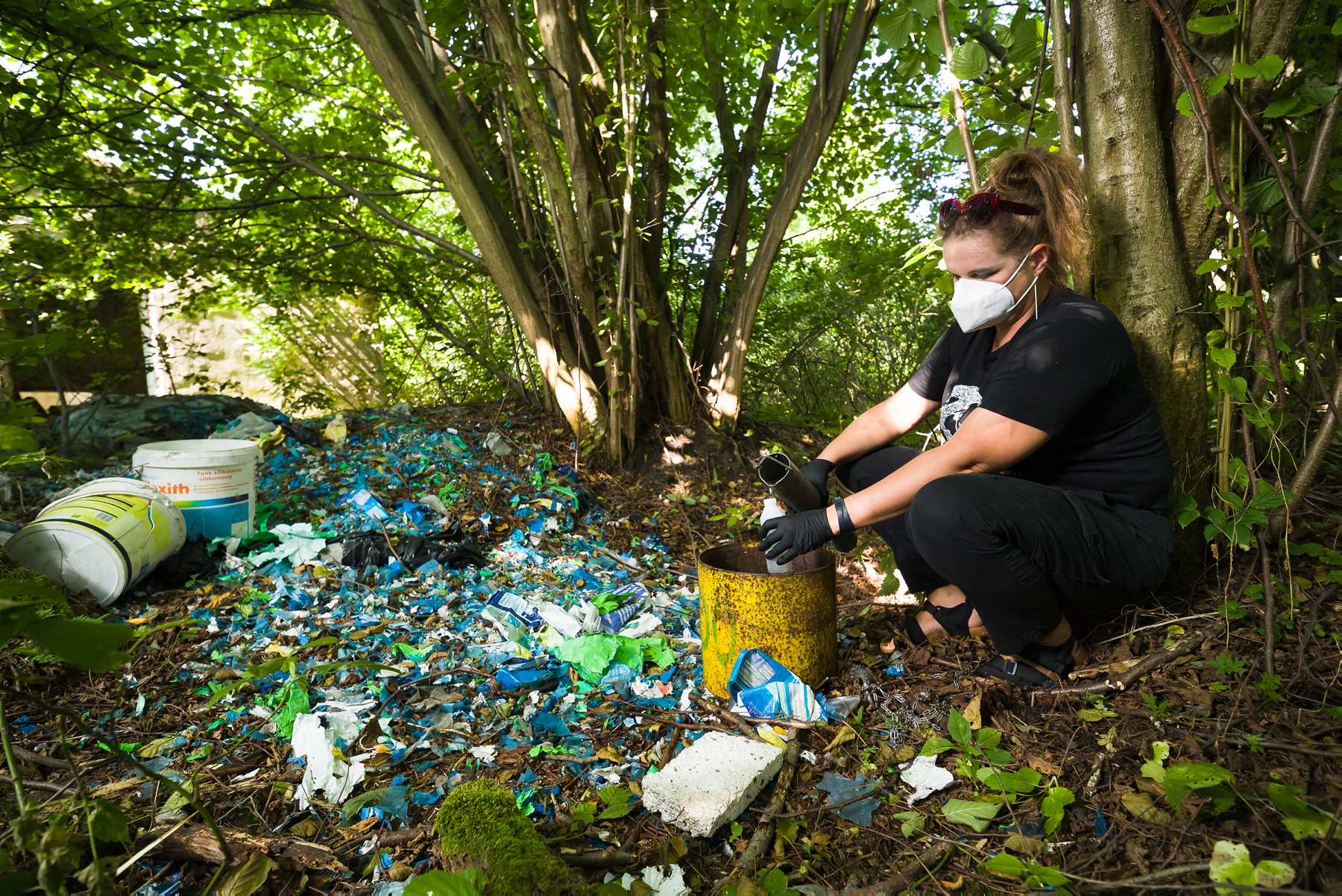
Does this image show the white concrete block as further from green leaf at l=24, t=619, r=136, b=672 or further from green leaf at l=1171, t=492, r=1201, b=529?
green leaf at l=1171, t=492, r=1201, b=529

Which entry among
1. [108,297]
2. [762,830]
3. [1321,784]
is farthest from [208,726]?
[108,297]

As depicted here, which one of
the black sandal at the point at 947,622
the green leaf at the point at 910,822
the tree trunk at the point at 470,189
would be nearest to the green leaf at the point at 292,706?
the green leaf at the point at 910,822

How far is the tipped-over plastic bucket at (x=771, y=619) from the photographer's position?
6.46 ft

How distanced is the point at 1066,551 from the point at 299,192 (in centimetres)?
530

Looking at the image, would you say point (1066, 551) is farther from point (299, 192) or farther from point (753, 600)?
point (299, 192)

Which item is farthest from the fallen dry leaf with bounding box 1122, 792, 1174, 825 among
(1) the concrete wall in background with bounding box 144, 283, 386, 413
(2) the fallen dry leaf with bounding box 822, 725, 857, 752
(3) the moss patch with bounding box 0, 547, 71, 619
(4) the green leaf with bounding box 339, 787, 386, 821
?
(1) the concrete wall in background with bounding box 144, 283, 386, 413

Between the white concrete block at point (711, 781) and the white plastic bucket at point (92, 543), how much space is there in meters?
2.13

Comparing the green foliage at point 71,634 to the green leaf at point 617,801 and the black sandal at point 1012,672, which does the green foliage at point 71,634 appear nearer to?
the green leaf at point 617,801

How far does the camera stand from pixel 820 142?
3.98 m

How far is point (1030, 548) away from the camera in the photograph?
1.84 meters

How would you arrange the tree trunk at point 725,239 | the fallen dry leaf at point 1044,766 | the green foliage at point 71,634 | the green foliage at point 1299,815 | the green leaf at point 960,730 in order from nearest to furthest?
the green foliage at point 71,634 → the green foliage at point 1299,815 → the fallen dry leaf at point 1044,766 → the green leaf at point 960,730 → the tree trunk at point 725,239

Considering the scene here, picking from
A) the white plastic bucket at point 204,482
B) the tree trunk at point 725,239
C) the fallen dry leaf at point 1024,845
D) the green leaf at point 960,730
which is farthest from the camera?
the tree trunk at point 725,239

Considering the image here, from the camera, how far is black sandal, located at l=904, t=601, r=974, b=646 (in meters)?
2.29

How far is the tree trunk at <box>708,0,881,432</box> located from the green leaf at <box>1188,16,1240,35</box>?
220 cm
